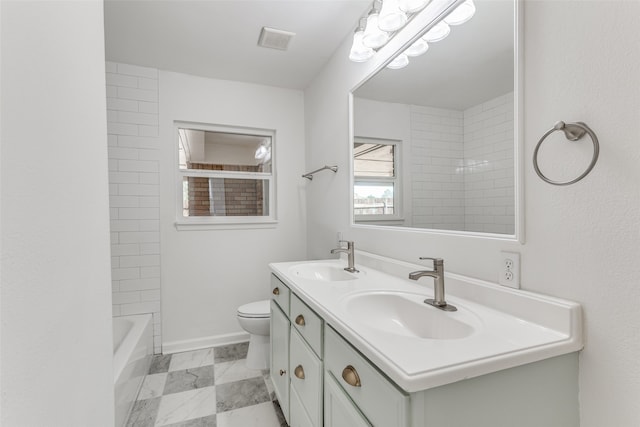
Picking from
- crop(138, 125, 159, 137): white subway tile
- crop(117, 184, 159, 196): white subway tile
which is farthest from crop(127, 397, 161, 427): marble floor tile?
crop(138, 125, 159, 137): white subway tile

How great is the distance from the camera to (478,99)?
3.62 feet

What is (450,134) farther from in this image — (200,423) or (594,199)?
(200,423)

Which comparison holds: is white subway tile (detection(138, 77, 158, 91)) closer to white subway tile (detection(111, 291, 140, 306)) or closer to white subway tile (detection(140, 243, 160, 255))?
white subway tile (detection(140, 243, 160, 255))

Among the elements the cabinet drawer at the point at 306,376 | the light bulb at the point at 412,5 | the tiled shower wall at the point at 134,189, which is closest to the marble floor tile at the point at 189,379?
the tiled shower wall at the point at 134,189

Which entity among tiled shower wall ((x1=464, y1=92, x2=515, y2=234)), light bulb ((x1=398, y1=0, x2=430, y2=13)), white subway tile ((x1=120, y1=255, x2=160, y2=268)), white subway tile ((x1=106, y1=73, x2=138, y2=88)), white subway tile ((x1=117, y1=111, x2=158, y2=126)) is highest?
white subway tile ((x1=106, y1=73, x2=138, y2=88))

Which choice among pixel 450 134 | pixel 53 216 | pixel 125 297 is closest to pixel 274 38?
pixel 450 134

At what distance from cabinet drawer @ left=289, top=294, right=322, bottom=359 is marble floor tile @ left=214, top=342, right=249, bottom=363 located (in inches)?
50.0

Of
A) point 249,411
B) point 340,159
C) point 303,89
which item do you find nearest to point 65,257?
point 249,411

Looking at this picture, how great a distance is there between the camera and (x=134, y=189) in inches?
92.9

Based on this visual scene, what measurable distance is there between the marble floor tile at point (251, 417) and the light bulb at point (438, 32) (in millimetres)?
2123

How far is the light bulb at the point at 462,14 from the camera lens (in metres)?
1.12

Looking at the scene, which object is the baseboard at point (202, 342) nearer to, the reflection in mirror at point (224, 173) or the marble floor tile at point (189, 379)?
the marble floor tile at point (189, 379)

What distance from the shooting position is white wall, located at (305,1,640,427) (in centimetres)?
68

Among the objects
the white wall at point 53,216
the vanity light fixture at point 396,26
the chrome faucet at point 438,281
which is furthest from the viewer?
the vanity light fixture at point 396,26
